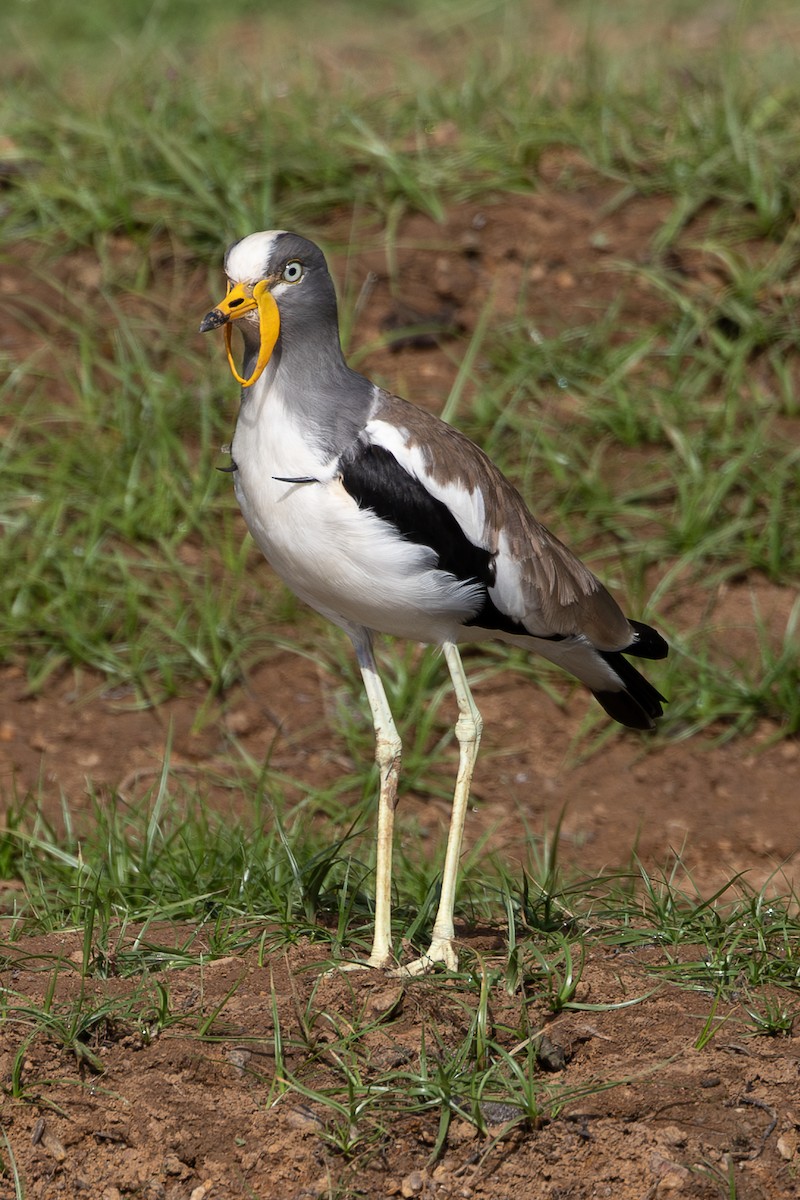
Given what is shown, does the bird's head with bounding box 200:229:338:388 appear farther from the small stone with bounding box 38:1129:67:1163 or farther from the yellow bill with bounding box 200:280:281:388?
the small stone with bounding box 38:1129:67:1163

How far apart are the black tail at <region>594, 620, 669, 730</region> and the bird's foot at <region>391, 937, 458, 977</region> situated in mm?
933

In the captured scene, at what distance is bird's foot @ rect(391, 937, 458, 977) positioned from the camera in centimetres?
329

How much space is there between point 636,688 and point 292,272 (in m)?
1.49

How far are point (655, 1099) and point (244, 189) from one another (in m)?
4.81

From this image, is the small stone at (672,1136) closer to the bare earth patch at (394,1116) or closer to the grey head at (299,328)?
the bare earth patch at (394,1116)

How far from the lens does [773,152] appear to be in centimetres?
643

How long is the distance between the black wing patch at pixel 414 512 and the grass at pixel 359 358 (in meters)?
0.85

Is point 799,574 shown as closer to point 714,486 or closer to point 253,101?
point 714,486

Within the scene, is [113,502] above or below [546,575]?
below

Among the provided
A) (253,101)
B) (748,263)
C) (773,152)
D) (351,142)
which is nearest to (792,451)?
(748,263)

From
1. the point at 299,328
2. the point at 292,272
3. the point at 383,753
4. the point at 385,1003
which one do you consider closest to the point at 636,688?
the point at 383,753

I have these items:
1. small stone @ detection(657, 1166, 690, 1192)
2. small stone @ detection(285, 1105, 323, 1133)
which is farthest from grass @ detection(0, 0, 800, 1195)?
small stone @ detection(657, 1166, 690, 1192)

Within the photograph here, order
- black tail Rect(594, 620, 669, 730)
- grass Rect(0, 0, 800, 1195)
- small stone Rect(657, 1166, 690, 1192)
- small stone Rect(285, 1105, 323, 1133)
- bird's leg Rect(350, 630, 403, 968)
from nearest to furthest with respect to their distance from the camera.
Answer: small stone Rect(657, 1166, 690, 1192) → small stone Rect(285, 1105, 323, 1133) → bird's leg Rect(350, 630, 403, 968) → black tail Rect(594, 620, 669, 730) → grass Rect(0, 0, 800, 1195)

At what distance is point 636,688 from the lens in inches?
157
